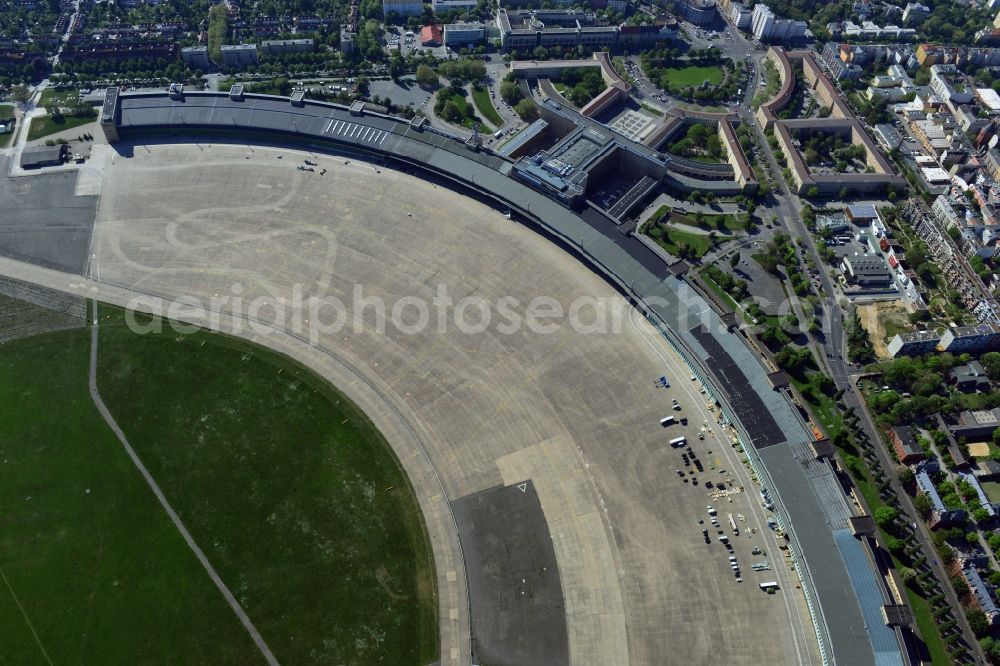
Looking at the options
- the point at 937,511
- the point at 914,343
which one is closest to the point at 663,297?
the point at 914,343

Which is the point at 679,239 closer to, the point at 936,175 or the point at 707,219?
the point at 707,219

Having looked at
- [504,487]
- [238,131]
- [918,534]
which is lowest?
[918,534]

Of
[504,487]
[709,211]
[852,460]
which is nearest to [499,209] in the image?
[709,211]

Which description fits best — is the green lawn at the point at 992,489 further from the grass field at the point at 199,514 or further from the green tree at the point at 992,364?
the grass field at the point at 199,514

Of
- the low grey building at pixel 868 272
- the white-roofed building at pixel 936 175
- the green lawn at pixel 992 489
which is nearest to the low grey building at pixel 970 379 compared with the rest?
the green lawn at pixel 992 489

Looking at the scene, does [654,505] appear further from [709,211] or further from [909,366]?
[709,211]
